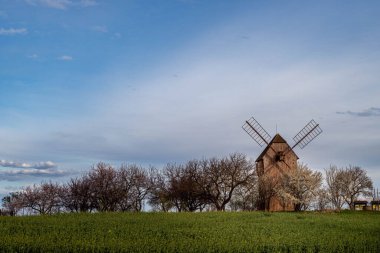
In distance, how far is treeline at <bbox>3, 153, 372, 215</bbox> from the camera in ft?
208

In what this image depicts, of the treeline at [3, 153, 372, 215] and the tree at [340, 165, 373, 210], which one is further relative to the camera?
the tree at [340, 165, 373, 210]

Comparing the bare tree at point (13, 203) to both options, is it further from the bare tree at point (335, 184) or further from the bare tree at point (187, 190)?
the bare tree at point (335, 184)

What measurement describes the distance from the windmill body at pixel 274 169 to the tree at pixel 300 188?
1.04m

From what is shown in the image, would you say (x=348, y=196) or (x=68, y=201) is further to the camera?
(x=348, y=196)

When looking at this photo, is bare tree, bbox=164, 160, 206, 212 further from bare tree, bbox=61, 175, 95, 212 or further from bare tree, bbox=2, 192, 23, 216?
bare tree, bbox=2, 192, 23, 216

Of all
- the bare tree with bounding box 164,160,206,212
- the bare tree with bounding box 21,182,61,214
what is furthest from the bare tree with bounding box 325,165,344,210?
the bare tree with bounding box 21,182,61,214

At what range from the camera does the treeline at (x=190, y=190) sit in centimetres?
6344

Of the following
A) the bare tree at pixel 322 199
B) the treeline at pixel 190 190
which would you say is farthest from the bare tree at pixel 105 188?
the bare tree at pixel 322 199

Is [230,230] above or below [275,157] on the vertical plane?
below

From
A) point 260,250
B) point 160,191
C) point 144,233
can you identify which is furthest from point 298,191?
point 260,250

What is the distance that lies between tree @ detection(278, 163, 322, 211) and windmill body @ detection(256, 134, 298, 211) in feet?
3.40

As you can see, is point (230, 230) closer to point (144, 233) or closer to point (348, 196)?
point (144, 233)

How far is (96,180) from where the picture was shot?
7000cm

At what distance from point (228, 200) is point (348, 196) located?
34.3 metres
